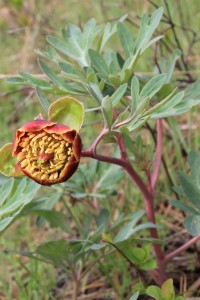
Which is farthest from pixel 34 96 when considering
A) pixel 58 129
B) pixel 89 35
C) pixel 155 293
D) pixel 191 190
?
pixel 58 129

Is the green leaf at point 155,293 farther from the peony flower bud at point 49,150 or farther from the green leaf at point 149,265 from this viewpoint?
the peony flower bud at point 49,150

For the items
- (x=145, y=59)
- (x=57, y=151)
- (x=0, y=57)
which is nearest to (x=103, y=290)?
(x=57, y=151)

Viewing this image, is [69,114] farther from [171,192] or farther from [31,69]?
[31,69]

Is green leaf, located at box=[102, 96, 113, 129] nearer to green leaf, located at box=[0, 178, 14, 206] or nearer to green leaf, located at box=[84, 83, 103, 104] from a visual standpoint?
green leaf, located at box=[84, 83, 103, 104]

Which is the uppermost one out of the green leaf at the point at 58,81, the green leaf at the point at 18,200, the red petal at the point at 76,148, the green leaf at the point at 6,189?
the green leaf at the point at 58,81

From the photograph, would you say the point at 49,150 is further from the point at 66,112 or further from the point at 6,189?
the point at 6,189

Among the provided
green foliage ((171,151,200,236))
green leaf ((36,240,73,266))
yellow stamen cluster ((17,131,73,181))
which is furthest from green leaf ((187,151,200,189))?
yellow stamen cluster ((17,131,73,181))

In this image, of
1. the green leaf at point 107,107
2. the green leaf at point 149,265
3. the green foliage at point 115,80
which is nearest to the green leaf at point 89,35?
the green foliage at point 115,80
